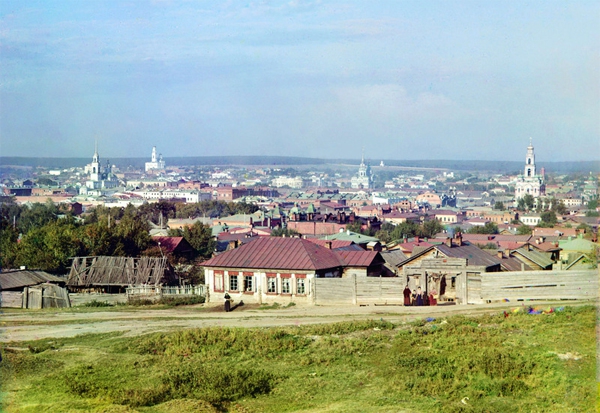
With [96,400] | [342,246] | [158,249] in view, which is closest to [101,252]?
[158,249]

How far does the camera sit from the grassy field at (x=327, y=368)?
55.5 feet

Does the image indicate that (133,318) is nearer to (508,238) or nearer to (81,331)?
(81,331)

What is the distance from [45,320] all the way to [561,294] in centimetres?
1588

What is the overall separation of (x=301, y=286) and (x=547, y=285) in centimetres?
881

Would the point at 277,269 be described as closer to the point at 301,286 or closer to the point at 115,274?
the point at 301,286

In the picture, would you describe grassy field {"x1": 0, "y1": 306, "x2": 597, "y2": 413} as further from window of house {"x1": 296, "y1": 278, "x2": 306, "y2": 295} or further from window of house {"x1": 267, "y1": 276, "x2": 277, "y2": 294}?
window of house {"x1": 267, "y1": 276, "x2": 277, "y2": 294}

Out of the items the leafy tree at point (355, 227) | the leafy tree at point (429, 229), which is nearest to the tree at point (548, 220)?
the leafy tree at point (429, 229)

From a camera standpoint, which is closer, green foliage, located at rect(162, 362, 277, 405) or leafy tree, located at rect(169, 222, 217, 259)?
green foliage, located at rect(162, 362, 277, 405)

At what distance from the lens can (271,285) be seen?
32500 mm

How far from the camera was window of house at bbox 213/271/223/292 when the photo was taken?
110 feet

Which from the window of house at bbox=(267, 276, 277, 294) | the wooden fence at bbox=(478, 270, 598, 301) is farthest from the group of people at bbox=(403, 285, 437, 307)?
the window of house at bbox=(267, 276, 277, 294)

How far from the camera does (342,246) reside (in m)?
44.0

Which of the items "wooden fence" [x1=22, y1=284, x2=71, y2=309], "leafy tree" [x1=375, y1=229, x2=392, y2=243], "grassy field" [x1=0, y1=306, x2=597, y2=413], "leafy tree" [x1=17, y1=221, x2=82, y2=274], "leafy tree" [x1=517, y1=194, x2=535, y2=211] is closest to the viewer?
"grassy field" [x1=0, y1=306, x2=597, y2=413]

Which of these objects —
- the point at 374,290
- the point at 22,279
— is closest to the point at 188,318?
the point at 374,290
